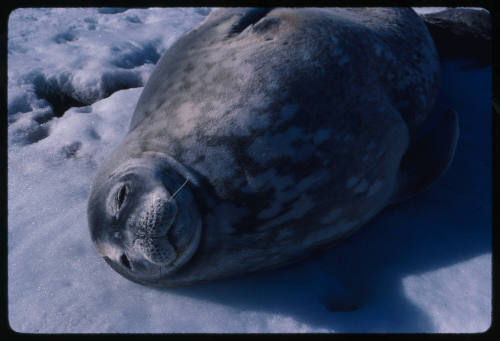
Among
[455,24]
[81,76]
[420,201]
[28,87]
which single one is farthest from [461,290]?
[28,87]

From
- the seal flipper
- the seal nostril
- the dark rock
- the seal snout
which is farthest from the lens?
the dark rock

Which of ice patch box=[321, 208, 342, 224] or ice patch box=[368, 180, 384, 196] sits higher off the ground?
ice patch box=[368, 180, 384, 196]

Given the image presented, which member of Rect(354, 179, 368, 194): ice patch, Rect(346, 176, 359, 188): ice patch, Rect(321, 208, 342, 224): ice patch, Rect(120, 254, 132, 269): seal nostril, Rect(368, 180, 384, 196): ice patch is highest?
Rect(346, 176, 359, 188): ice patch

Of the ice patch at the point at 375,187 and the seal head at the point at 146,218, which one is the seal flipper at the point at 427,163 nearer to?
the ice patch at the point at 375,187

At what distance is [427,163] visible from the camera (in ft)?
5.61

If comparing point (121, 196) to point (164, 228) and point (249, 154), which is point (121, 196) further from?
point (249, 154)

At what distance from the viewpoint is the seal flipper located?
169 cm

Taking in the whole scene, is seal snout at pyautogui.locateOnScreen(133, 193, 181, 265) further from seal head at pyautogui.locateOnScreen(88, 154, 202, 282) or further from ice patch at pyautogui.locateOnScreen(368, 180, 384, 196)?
ice patch at pyautogui.locateOnScreen(368, 180, 384, 196)

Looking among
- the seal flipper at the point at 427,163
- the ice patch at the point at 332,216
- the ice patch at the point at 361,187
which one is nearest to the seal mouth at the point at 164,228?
the ice patch at the point at 332,216

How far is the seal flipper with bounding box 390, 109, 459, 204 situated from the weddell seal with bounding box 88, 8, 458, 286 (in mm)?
220

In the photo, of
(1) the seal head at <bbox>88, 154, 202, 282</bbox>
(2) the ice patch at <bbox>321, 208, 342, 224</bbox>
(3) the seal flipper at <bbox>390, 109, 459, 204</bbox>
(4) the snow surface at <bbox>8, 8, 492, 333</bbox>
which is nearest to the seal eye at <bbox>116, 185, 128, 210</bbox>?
(1) the seal head at <bbox>88, 154, 202, 282</bbox>

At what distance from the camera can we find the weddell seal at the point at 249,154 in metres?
1.20

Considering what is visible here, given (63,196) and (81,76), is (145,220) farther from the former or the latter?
(81,76)

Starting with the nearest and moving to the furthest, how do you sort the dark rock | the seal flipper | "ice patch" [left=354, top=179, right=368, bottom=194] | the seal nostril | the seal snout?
1. the seal snout
2. the seal nostril
3. "ice patch" [left=354, top=179, right=368, bottom=194]
4. the seal flipper
5. the dark rock
